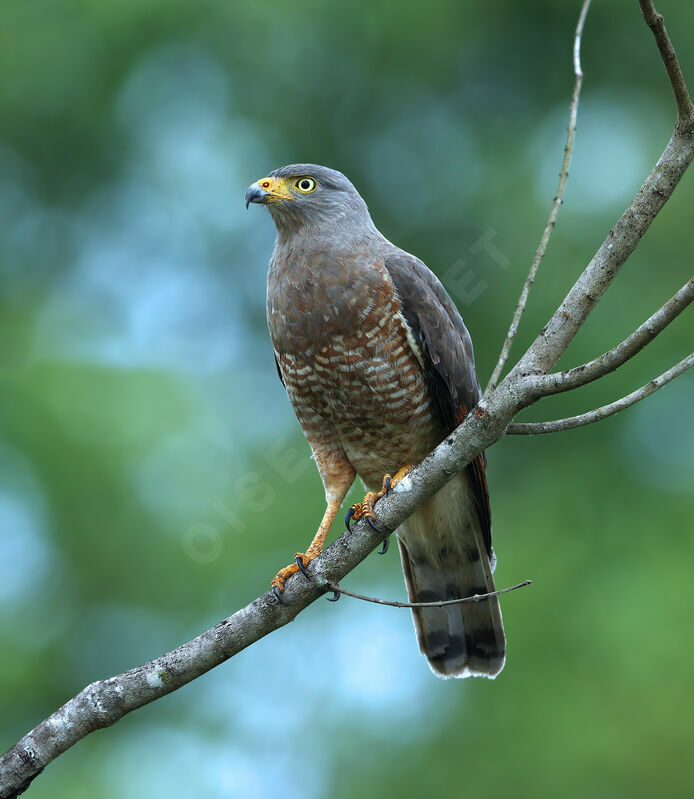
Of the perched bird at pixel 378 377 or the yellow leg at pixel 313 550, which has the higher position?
the perched bird at pixel 378 377

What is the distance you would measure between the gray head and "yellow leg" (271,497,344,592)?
1215 millimetres

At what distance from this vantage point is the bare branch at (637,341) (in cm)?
250

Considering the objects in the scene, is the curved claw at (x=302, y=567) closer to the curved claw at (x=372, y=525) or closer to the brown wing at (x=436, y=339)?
the curved claw at (x=372, y=525)

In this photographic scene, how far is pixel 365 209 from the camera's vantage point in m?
4.46

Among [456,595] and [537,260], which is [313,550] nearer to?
[456,595]

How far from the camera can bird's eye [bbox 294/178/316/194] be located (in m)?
4.37

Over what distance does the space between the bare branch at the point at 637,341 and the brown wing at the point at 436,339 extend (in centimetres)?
123

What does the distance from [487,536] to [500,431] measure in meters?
1.58

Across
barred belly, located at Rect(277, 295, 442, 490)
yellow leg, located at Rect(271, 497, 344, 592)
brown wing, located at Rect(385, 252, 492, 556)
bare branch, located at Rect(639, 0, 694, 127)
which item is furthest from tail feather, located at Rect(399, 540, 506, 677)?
bare branch, located at Rect(639, 0, 694, 127)

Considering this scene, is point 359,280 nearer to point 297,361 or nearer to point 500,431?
point 297,361

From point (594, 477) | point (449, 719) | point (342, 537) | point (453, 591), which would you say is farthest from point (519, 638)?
point (342, 537)

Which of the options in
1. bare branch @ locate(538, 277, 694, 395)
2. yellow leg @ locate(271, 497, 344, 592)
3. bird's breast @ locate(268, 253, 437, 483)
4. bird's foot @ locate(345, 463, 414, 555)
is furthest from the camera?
bird's breast @ locate(268, 253, 437, 483)

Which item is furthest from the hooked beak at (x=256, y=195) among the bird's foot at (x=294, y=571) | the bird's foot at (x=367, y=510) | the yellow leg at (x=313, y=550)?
the bird's foot at (x=294, y=571)

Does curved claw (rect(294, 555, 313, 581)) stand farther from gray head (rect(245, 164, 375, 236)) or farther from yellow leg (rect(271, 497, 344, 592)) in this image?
gray head (rect(245, 164, 375, 236))
